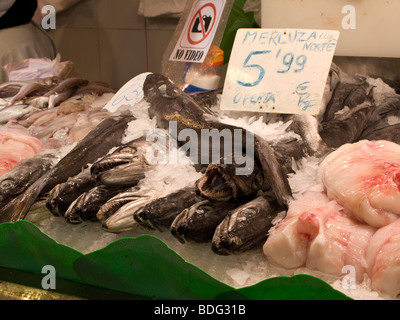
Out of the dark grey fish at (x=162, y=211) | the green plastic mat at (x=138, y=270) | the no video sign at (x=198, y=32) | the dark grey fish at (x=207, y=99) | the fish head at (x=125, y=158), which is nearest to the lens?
the green plastic mat at (x=138, y=270)

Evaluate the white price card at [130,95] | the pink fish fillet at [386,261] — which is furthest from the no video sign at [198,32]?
the pink fish fillet at [386,261]

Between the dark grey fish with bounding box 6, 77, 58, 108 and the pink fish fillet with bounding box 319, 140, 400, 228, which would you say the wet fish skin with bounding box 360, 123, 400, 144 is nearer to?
the pink fish fillet with bounding box 319, 140, 400, 228

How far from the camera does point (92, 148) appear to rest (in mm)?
2184

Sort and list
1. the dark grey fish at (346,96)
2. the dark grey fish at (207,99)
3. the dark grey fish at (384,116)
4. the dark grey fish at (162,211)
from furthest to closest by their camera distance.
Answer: the dark grey fish at (207,99) → the dark grey fish at (346,96) → the dark grey fish at (384,116) → the dark grey fish at (162,211)

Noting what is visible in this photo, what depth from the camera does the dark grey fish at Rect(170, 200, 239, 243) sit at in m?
1.62

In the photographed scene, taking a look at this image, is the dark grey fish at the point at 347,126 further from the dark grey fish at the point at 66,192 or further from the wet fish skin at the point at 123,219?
the dark grey fish at the point at 66,192

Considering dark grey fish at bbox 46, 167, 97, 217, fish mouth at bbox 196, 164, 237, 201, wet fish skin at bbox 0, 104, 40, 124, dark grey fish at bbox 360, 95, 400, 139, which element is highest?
fish mouth at bbox 196, 164, 237, 201

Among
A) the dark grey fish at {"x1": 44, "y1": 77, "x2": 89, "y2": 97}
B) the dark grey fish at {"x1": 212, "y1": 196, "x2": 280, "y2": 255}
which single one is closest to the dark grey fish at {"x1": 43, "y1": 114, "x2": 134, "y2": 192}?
the dark grey fish at {"x1": 212, "y1": 196, "x2": 280, "y2": 255}

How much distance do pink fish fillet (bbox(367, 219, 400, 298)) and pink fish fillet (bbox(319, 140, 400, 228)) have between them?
5 cm

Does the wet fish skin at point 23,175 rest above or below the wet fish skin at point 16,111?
above

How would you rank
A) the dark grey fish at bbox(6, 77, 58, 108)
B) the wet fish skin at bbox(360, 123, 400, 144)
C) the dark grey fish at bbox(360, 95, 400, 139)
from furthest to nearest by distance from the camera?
the dark grey fish at bbox(6, 77, 58, 108) < the dark grey fish at bbox(360, 95, 400, 139) < the wet fish skin at bbox(360, 123, 400, 144)

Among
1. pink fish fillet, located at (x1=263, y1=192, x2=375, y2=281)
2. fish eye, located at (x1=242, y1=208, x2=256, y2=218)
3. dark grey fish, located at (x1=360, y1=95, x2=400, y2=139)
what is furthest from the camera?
dark grey fish, located at (x1=360, y1=95, x2=400, y2=139)

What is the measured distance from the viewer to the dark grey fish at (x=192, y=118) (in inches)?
64.5

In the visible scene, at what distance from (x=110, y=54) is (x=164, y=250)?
3679mm
